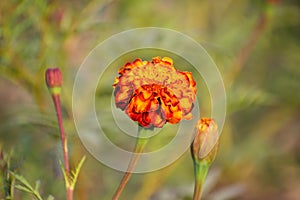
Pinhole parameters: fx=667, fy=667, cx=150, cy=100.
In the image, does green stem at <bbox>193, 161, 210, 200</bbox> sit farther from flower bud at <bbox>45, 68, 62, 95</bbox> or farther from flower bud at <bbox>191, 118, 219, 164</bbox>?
flower bud at <bbox>45, 68, 62, 95</bbox>

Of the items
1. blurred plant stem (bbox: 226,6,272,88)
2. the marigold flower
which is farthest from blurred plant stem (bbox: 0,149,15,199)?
blurred plant stem (bbox: 226,6,272,88)

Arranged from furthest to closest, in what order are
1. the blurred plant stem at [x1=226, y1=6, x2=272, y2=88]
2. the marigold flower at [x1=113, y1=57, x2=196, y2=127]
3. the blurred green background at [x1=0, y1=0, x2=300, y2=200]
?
the blurred plant stem at [x1=226, y1=6, x2=272, y2=88]
the blurred green background at [x1=0, y1=0, x2=300, y2=200]
the marigold flower at [x1=113, y1=57, x2=196, y2=127]

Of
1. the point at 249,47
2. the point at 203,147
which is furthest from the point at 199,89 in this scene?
the point at 203,147

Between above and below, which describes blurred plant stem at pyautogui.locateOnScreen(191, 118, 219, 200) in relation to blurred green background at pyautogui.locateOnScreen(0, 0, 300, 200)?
below

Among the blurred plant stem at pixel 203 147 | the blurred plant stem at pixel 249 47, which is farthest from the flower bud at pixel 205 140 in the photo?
the blurred plant stem at pixel 249 47

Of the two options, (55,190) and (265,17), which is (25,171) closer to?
(55,190)

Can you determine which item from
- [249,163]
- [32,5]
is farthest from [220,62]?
[32,5]
